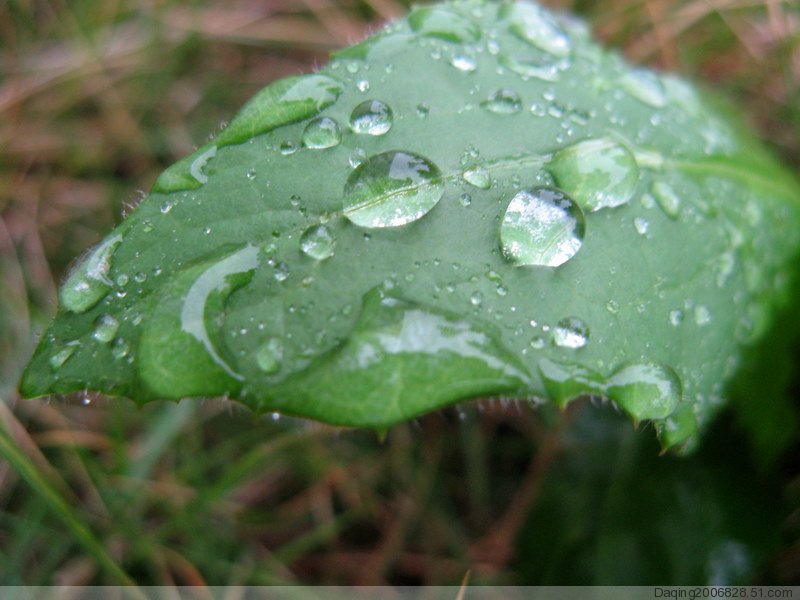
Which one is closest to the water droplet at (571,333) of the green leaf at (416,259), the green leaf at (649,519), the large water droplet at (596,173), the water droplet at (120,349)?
the green leaf at (416,259)

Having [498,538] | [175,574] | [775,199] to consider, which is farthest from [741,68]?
[175,574]

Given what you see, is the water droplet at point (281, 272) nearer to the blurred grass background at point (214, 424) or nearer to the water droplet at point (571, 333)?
the water droplet at point (571, 333)

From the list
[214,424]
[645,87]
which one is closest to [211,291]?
[645,87]

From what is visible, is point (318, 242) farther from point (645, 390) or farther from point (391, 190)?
point (645, 390)

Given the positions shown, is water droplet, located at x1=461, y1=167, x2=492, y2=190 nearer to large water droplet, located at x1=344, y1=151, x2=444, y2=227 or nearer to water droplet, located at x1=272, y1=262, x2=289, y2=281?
large water droplet, located at x1=344, y1=151, x2=444, y2=227

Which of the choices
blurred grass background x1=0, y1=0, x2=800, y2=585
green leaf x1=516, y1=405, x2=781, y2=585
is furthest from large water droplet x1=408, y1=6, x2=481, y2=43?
green leaf x1=516, y1=405, x2=781, y2=585
